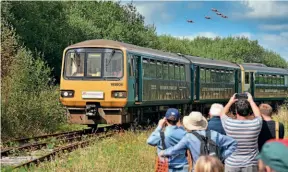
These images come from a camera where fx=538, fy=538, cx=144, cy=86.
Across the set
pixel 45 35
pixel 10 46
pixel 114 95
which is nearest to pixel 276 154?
pixel 114 95

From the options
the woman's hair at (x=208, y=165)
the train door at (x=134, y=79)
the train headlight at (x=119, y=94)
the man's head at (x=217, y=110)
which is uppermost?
the train door at (x=134, y=79)

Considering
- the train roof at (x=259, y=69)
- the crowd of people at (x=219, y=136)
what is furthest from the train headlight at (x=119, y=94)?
the train roof at (x=259, y=69)

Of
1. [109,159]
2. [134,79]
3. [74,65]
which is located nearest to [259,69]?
[134,79]

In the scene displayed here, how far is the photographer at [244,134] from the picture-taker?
6422 mm

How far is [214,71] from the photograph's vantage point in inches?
1083

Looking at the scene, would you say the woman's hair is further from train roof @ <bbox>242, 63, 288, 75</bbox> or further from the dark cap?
train roof @ <bbox>242, 63, 288, 75</bbox>

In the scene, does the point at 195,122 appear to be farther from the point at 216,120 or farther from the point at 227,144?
the point at 216,120

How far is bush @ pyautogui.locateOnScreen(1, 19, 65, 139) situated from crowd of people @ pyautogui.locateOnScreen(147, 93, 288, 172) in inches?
428

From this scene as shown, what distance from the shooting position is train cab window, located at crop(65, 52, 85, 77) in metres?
17.5

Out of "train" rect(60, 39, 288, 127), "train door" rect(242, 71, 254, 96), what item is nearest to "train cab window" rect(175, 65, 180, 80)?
"train" rect(60, 39, 288, 127)

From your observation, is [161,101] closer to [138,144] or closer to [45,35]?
[138,144]

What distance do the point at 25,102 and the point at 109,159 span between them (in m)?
7.94

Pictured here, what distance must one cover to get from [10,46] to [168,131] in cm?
1259

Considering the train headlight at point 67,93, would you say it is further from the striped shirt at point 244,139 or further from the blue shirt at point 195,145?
the blue shirt at point 195,145
